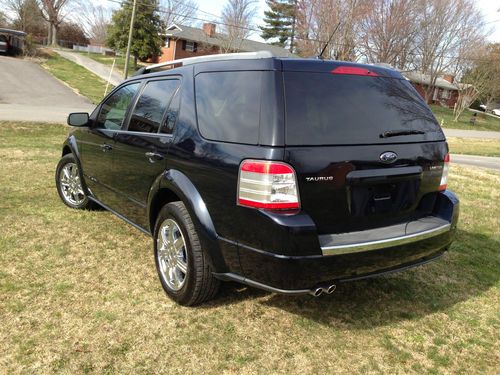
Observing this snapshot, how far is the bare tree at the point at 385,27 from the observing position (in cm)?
3572

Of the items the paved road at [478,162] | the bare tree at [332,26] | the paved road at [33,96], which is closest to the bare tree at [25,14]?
the paved road at [33,96]

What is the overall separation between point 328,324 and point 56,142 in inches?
368

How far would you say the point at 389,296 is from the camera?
3.55 metres

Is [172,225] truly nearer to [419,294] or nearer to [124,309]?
[124,309]

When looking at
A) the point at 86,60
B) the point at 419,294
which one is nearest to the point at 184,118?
the point at 419,294

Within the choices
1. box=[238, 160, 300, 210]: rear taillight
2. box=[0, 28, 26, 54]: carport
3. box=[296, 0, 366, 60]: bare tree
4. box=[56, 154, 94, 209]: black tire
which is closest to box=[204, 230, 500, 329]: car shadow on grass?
box=[238, 160, 300, 210]: rear taillight

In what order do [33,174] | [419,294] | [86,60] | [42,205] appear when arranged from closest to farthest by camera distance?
[419,294] < [42,205] < [33,174] < [86,60]

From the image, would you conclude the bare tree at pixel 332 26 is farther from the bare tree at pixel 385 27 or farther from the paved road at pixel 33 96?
the paved road at pixel 33 96

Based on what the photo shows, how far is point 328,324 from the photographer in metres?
3.07

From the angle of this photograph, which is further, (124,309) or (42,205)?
(42,205)

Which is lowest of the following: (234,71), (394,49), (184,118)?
(184,118)

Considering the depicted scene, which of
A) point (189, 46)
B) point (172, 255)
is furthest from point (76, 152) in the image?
point (189, 46)

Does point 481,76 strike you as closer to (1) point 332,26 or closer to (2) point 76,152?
(1) point 332,26

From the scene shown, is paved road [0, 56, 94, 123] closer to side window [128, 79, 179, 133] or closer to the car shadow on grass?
side window [128, 79, 179, 133]
